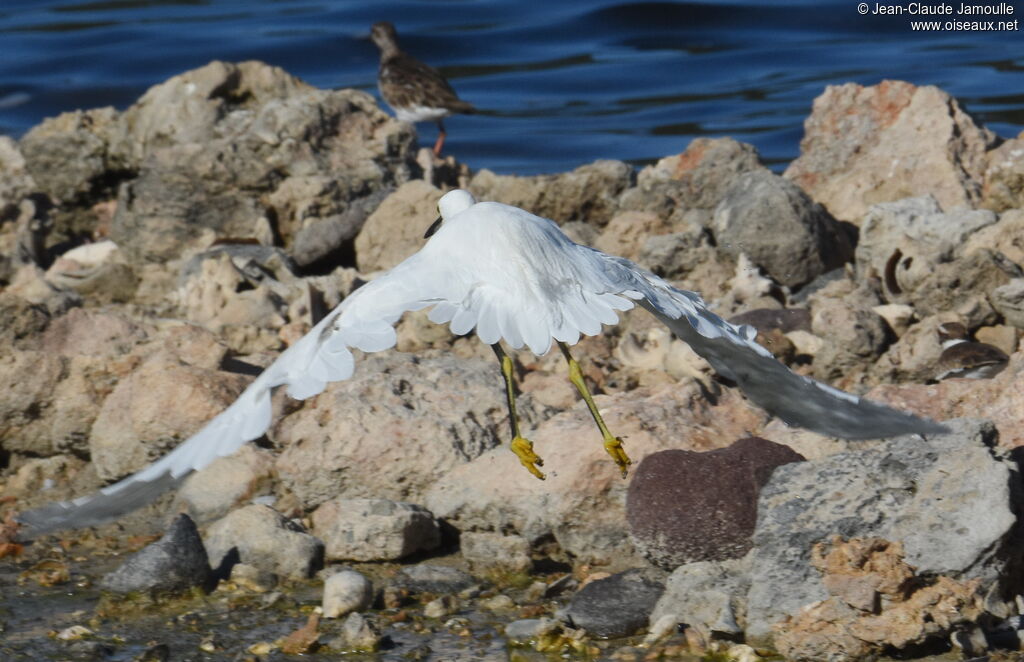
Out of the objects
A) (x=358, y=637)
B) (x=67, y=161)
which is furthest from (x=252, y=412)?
(x=67, y=161)

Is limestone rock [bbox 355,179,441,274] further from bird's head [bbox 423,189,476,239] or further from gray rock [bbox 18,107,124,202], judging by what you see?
gray rock [bbox 18,107,124,202]

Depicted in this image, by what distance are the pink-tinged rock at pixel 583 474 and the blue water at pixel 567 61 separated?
981 centimetres

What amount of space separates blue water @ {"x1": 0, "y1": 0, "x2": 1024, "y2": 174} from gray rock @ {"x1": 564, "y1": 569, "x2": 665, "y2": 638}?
10.6 meters

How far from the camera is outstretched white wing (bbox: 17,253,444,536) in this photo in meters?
4.09

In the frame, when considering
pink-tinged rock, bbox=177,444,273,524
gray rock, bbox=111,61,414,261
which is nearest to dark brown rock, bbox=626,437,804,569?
pink-tinged rock, bbox=177,444,273,524

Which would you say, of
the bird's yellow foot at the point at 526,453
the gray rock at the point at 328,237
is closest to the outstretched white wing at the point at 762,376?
the bird's yellow foot at the point at 526,453

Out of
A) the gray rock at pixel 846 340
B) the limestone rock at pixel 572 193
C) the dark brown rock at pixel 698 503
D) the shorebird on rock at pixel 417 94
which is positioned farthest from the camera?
the shorebird on rock at pixel 417 94

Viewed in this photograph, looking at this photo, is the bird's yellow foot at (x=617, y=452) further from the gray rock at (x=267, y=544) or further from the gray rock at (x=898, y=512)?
the gray rock at (x=267, y=544)

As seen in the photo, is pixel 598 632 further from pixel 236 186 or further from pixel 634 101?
pixel 634 101

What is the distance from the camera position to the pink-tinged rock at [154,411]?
6215mm

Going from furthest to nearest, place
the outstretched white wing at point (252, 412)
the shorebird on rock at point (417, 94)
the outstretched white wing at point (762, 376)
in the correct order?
the shorebird on rock at point (417, 94) → the outstretched white wing at point (762, 376) → the outstretched white wing at point (252, 412)

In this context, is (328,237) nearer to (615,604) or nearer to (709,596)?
(615,604)

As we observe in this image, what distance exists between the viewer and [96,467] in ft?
21.2

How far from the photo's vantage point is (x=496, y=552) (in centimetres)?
548
